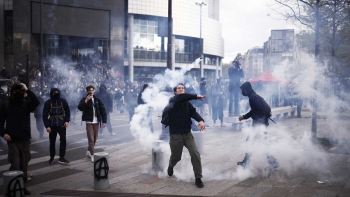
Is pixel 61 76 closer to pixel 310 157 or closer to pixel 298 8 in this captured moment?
pixel 298 8

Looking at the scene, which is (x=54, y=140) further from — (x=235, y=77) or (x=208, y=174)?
(x=235, y=77)

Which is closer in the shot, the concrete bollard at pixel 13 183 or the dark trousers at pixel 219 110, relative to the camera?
the concrete bollard at pixel 13 183

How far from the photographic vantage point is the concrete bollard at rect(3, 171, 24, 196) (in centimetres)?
480

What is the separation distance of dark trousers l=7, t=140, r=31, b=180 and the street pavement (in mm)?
501

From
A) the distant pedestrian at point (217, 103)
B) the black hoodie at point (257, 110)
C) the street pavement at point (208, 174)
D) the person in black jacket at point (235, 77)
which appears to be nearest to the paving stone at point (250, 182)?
the street pavement at point (208, 174)

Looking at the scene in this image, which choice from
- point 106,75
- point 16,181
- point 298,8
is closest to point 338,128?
point 298,8

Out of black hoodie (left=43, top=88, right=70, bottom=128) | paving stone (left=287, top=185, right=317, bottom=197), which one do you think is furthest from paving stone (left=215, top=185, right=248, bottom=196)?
black hoodie (left=43, top=88, right=70, bottom=128)

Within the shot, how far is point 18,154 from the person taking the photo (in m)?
5.79

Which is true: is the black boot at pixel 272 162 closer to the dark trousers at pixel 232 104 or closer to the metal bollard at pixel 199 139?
the metal bollard at pixel 199 139

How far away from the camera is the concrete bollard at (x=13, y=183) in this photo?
4.80 m

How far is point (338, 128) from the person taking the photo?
12969 mm

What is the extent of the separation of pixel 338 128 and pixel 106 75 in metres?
19.6

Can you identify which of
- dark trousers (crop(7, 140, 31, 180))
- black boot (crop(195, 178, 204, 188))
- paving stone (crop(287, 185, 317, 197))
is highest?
dark trousers (crop(7, 140, 31, 180))

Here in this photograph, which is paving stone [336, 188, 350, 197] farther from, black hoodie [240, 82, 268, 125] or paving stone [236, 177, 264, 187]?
black hoodie [240, 82, 268, 125]
